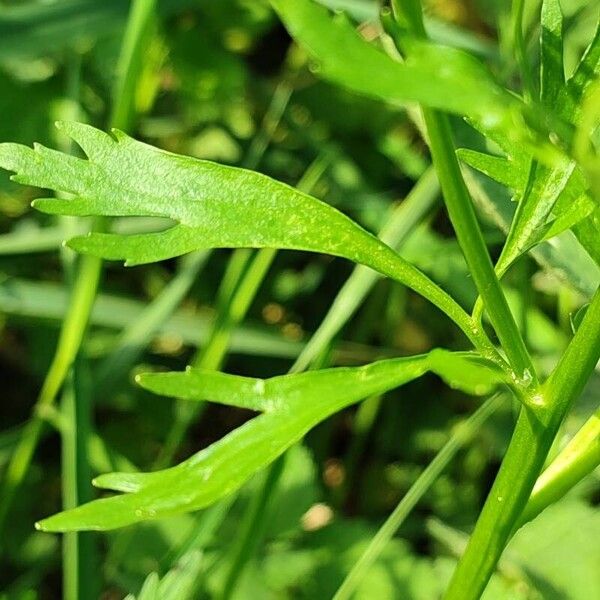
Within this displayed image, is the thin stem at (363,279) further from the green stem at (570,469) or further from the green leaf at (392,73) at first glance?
the green leaf at (392,73)

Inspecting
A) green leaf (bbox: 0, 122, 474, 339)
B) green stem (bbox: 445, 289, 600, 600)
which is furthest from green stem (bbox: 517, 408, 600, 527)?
green leaf (bbox: 0, 122, 474, 339)

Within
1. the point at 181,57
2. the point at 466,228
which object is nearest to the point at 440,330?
the point at 181,57

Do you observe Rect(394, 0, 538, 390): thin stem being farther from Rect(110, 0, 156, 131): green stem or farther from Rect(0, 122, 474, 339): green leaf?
Rect(110, 0, 156, 131): green stem

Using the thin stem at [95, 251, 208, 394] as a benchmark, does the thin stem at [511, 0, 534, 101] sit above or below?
below

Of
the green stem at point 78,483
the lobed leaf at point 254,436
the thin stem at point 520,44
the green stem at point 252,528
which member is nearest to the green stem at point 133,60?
the green stem at point 78,483

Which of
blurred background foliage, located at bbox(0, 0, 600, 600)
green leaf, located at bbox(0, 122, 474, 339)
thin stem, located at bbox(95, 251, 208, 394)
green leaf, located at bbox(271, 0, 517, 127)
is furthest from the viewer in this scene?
thin stem, located at bbox(95, 251, 208, 394)

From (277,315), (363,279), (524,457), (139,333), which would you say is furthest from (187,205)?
(277,315)

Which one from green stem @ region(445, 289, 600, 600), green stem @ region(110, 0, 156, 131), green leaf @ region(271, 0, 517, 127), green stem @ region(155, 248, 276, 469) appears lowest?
green stem @ region(445, 289, 600, 600)
